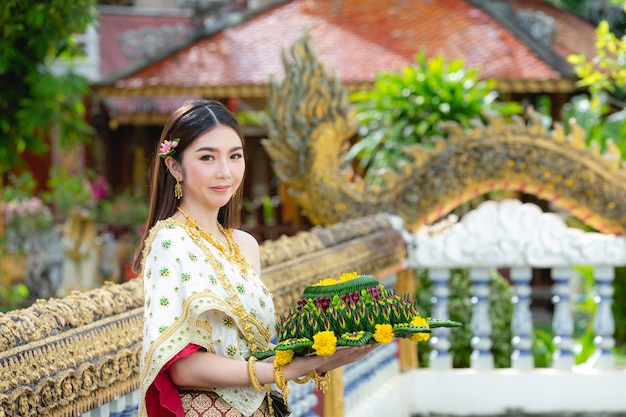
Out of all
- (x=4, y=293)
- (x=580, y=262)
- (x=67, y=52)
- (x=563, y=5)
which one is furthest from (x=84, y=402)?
(x=563, y=5)

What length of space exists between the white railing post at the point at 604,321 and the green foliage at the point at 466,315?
60cm

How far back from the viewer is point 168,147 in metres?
2.64

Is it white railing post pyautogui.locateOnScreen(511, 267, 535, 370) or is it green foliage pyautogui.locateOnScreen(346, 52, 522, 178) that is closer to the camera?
white railing post pyautogui.locateOnScreen(511, 267, 535, 370)

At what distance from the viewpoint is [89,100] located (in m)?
17.0

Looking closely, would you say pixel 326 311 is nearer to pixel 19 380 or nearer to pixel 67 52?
pixel 19 380

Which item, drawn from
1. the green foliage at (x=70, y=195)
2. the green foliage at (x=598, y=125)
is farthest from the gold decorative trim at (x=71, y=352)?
the green foliage at (x=70, y=195)

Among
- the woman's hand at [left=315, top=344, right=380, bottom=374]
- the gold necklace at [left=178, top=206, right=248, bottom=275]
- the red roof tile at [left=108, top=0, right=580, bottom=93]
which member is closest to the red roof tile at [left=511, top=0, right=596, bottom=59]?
the red roof tile at [left=108, top=0, right=580, bottom=93]

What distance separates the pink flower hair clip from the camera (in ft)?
8.66

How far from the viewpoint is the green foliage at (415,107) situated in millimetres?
8406

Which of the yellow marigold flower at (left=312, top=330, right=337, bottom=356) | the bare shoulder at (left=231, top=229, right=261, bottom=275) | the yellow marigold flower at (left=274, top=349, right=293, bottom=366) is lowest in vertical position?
the yellow marigold flower at (left=274, top=349, right=293, bottom=366)

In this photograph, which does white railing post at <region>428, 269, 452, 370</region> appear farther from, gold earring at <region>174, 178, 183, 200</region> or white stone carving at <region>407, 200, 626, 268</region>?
gold earring at <region>174, 178, 183, 200</region>

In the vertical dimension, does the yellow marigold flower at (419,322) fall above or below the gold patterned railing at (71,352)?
above

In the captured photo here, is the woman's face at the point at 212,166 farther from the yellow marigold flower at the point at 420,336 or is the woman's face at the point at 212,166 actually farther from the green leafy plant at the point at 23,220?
the green leafy plant at the point at 23,220

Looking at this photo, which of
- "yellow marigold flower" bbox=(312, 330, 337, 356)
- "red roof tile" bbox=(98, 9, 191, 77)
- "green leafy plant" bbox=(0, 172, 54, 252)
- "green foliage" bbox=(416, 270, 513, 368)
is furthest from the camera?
"red roof tile" bbox=(98, 9, 191, 77)
